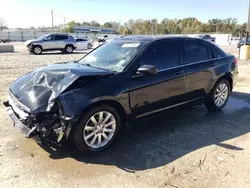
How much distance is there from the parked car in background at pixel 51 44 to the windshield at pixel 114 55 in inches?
759

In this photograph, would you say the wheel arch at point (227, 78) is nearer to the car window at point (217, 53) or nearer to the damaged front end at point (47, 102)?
the car window at point (217, 53)

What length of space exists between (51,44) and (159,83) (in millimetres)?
20780

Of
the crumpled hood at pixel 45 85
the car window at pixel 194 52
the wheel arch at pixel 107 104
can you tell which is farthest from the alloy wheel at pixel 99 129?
the car window at pixel 194 52

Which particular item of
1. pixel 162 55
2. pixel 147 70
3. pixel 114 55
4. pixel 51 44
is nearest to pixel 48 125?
pixel 147 70

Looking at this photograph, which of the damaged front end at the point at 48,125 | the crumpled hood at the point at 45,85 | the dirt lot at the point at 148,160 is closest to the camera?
the dirt lot at the point at 148,160

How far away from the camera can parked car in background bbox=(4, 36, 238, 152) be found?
369 centimetres

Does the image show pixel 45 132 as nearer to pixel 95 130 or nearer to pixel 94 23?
pixel 95 130

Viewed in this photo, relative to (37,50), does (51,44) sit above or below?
above

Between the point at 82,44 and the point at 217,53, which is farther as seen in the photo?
the point at 82,44

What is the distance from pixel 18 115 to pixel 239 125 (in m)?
4.04

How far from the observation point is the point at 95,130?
13.1 feet

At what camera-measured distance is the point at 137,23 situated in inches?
4063

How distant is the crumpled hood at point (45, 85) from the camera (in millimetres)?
3764

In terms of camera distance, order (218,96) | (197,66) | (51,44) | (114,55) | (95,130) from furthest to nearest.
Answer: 1. (51,44)
2. (218,96)
3. (197,66)
4. (114,55)
5. (95,130)
